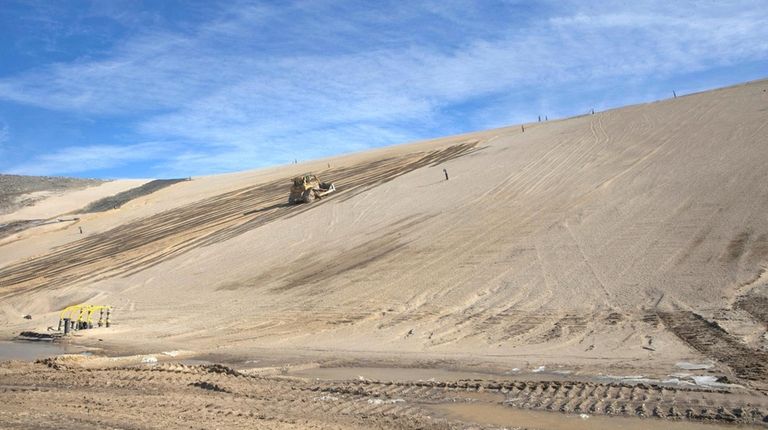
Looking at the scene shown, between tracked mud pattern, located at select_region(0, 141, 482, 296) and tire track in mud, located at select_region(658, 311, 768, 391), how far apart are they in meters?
18.0

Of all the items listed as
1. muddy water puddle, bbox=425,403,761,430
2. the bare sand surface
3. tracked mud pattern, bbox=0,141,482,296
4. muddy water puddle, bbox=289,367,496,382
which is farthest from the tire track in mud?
tracked mud pattern, bbox=0,141,482,296

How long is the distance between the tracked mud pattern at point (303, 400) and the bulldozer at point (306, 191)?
19822 mm

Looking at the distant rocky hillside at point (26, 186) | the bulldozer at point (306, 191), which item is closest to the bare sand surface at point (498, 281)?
the bulldozer at point (306, 191)

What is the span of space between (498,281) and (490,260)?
4.70 feet

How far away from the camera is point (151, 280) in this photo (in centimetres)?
2094

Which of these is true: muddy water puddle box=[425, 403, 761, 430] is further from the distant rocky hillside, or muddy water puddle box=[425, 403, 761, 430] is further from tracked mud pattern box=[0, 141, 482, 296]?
the distant rocky hillside

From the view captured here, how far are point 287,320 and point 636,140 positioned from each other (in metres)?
17.0

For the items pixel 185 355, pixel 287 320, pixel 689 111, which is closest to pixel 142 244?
pixel 287 320

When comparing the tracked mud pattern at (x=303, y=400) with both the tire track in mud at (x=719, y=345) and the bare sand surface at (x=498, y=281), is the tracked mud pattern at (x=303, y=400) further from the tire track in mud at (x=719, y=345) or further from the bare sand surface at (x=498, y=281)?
the tire track in mud at (x=719, y=345)

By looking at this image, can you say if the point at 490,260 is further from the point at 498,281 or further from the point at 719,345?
the point at 719,345

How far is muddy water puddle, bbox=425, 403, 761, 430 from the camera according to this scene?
18.9 feet

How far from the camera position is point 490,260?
48.9 ft

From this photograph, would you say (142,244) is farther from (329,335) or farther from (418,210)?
(329,335)

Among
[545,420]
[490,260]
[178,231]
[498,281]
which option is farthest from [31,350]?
[178,231]
